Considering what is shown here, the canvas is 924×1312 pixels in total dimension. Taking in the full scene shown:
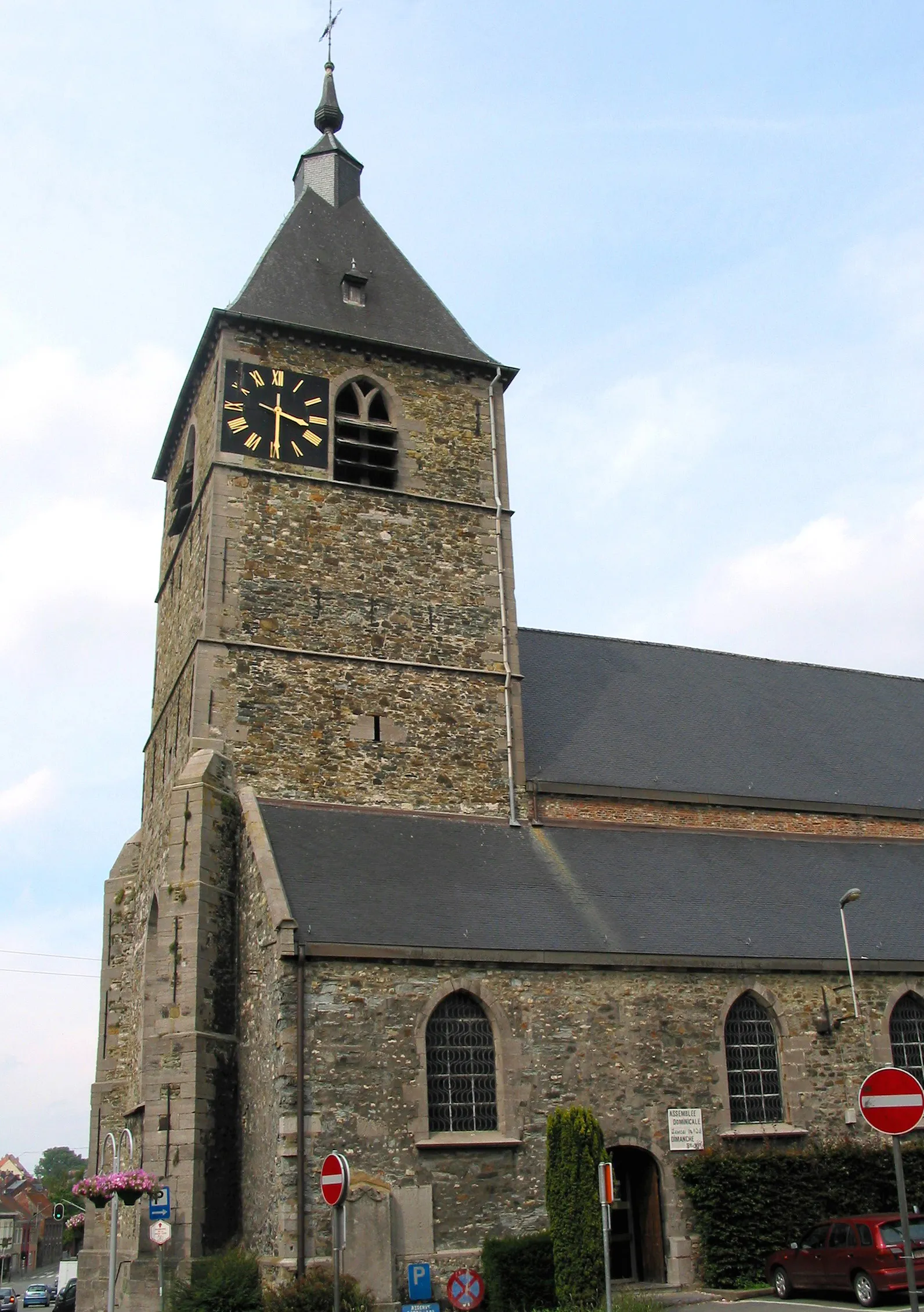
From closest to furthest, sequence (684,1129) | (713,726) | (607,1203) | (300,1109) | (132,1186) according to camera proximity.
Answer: (607,1203), (300,1109), (132,1186), (684,1129), (713,726)

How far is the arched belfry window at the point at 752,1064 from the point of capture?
17641mm

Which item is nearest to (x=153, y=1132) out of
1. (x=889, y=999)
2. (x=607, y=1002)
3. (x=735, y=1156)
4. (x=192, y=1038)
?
(x=192, y=1038)

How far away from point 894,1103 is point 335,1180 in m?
6.38

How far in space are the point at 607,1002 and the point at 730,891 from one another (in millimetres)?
3699

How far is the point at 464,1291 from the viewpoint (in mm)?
14125

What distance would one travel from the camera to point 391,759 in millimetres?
20156

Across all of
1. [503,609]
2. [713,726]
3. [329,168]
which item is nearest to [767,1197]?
[713,726]

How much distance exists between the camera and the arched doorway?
16.6 m

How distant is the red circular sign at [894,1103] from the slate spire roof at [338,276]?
1710cm

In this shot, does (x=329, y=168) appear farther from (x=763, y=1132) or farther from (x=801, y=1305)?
(x=801, y=1305)

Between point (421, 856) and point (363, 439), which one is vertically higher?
point (363, 439)

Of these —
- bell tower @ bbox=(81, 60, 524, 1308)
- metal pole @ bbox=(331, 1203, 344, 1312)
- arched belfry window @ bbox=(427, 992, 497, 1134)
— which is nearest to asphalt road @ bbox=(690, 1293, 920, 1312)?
arched belfry window @ bbox=(427, 992, 497, 1134)

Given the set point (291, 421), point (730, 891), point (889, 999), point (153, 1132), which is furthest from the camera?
point (291, 421)

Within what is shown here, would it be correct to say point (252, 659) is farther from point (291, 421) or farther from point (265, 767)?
point (291, 421)
